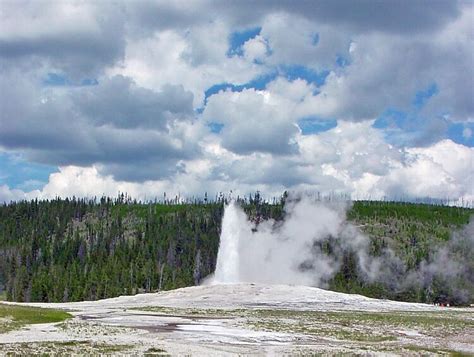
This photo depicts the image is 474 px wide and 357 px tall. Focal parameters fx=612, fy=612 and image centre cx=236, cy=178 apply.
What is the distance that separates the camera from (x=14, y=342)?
34.9 metres

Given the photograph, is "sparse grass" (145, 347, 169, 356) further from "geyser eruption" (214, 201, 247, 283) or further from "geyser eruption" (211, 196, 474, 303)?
"geyser eruption" (211, 196, 474, 303)

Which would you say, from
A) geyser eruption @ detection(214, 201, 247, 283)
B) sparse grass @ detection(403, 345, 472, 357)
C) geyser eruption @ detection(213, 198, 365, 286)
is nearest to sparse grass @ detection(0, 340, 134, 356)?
sparse grass @ detection(403, 345, 472, 357)

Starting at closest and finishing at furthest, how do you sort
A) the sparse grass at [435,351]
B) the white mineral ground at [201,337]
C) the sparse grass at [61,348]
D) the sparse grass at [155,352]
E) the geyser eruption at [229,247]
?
the sparse grass at [61,348], the sparse grass at [155,352], the white mineral ground at [201,337], the sparse grass at [435,351], the geyser eruption at [229,247]

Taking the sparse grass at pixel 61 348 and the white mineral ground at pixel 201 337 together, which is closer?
the sparse grass at pixel 61 348

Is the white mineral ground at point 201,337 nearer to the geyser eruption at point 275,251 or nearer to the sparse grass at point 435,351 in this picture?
the sparse grass at point 435,351

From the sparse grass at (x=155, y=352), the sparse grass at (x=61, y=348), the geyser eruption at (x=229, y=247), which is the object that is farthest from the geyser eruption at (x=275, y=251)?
the sparse grass at (x=155, y=352)

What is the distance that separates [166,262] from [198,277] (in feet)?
48.5

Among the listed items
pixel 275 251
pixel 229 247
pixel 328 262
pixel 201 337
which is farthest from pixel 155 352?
pixel 328 262

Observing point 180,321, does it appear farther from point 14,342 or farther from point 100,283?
point 100,283

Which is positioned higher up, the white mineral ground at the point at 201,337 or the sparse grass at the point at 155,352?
the sparse grass at the point at 155,352

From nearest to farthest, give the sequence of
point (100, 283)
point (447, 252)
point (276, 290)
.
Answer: point (276, 290) → point (100, 283) → point (447, 252)

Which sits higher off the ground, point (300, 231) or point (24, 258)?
point (300, 231)

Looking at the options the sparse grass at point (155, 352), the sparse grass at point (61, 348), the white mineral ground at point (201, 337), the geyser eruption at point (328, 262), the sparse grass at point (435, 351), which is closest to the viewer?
the sparse grass at point (61, 348)

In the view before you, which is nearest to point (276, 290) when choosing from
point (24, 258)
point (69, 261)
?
point (69, 261)
